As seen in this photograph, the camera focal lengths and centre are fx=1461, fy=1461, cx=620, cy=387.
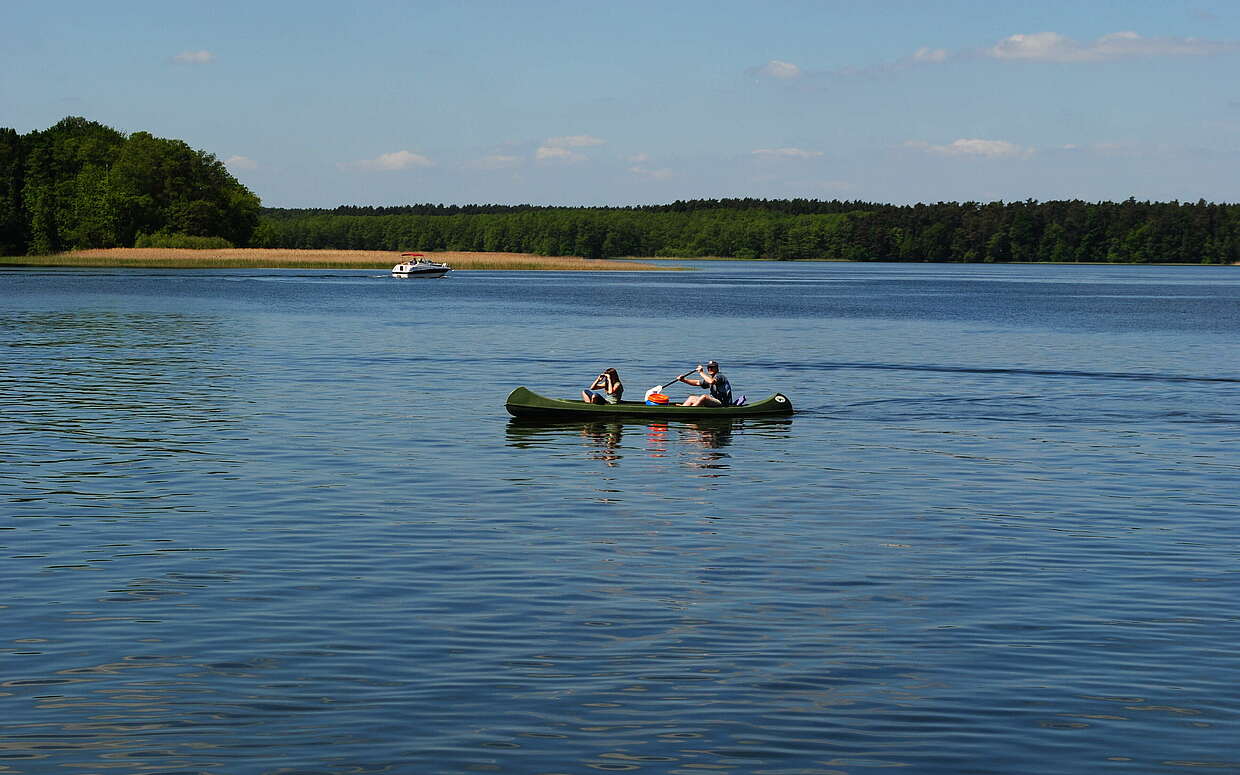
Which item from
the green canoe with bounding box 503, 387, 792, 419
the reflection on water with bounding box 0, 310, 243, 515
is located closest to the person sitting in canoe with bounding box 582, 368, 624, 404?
the green canoe with bounding box 503, 387, 792, 419

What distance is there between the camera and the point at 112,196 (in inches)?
6959

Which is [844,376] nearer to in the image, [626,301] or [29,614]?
[29,614]

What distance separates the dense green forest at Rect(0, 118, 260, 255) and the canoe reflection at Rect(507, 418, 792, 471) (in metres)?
154

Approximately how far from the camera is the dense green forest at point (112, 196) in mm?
179000

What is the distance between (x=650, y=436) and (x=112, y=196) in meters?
159

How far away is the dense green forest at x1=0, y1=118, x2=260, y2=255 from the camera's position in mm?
179000

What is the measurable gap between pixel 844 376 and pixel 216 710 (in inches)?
1546

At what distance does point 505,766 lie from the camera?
1056cm

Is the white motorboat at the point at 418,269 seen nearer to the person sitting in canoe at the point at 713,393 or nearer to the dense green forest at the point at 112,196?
the dense green forest at the point at 112,196

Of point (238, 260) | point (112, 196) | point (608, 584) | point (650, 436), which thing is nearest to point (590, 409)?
point (650, 436)

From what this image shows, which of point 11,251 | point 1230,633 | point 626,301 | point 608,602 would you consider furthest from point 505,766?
point 11,251

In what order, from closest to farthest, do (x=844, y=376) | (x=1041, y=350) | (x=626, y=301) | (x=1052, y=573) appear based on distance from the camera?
(x=1052, y=573) → (x=844, y=376) → (x=1041, y=350) → (x=626, y=301)

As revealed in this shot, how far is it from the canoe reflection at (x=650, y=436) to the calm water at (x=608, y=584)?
170 mm

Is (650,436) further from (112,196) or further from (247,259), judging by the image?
(112,196)
